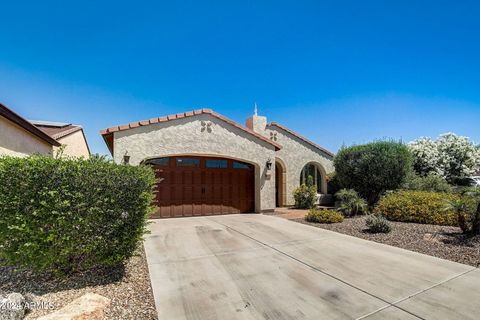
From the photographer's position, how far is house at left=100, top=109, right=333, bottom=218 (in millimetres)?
9953

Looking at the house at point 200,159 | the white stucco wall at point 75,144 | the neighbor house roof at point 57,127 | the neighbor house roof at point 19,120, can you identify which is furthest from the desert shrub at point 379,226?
the neighbor house roof at point 57,127

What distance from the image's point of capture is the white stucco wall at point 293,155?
1532 centimetres

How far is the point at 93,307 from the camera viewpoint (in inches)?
117

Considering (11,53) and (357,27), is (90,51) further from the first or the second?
(357,27)

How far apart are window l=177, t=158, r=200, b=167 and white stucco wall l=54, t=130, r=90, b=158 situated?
27.0ft

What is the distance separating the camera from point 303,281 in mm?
4051

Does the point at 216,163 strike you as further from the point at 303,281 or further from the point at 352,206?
the point at 303,281

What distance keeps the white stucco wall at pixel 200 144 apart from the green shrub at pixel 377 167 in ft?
15.3

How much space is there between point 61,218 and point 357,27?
11.1 meters

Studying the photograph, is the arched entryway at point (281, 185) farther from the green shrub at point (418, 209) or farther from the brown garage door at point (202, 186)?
the green shrub at point (418, 209)

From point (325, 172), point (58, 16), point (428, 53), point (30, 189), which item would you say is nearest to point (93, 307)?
point (30, 189)

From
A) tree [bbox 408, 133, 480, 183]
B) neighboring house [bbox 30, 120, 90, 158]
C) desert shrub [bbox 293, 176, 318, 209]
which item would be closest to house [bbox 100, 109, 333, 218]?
desert shrub [bbox 293, 176, 318, 209]

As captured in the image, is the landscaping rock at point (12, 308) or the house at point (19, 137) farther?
the house at point (19, 137)

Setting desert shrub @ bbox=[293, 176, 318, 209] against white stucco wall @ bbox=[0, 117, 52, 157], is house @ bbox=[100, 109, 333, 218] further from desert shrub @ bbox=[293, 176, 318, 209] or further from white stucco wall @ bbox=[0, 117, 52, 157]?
desert shrub @ bbox=[293, 176, 318, 209]
